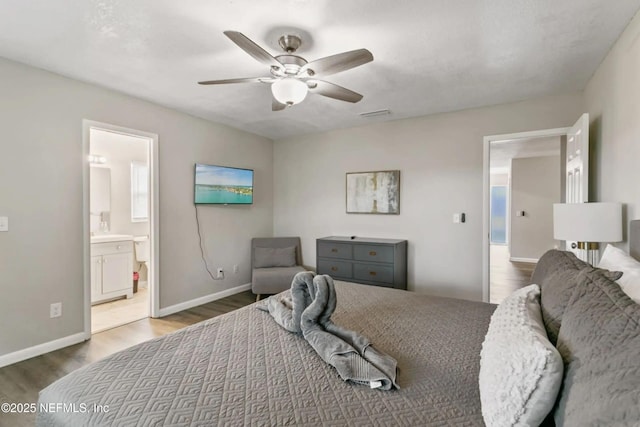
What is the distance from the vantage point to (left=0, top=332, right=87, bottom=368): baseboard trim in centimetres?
250

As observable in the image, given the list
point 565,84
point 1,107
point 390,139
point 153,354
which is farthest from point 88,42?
point 565,84

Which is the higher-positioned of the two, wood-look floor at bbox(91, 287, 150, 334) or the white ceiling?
the white ceiling

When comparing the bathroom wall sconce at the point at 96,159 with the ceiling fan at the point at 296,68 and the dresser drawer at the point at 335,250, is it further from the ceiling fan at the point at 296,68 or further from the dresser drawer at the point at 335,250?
the dresser drawer at the point at 335,250

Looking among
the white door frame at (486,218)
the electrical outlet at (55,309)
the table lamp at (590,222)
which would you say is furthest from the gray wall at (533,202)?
the electrical outlet at (55,309)

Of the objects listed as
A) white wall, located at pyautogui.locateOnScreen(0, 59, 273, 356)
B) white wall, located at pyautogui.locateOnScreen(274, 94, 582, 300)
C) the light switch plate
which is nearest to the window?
white wall, located at pyautogui.locateOnScreen(0, 59, 273, 356)

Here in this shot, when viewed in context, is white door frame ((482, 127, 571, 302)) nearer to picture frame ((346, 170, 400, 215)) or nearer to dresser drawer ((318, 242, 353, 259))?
picture frame ((346, 170, 400, 215))

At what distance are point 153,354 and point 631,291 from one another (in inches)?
75.2

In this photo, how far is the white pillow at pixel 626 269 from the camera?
1137 mm

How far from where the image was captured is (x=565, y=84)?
2.94 meters

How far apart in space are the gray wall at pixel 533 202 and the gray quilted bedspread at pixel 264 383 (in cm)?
649

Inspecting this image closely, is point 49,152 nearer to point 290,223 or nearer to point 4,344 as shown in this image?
point 4,344

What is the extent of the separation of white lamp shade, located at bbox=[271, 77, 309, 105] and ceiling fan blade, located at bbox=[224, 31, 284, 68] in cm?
13

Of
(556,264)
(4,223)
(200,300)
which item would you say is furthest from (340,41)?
(200,300)

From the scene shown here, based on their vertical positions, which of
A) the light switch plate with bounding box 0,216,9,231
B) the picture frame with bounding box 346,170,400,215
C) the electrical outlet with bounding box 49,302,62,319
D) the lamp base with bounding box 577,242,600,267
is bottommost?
the electrical outlet with bounding box 49,302,62,319
